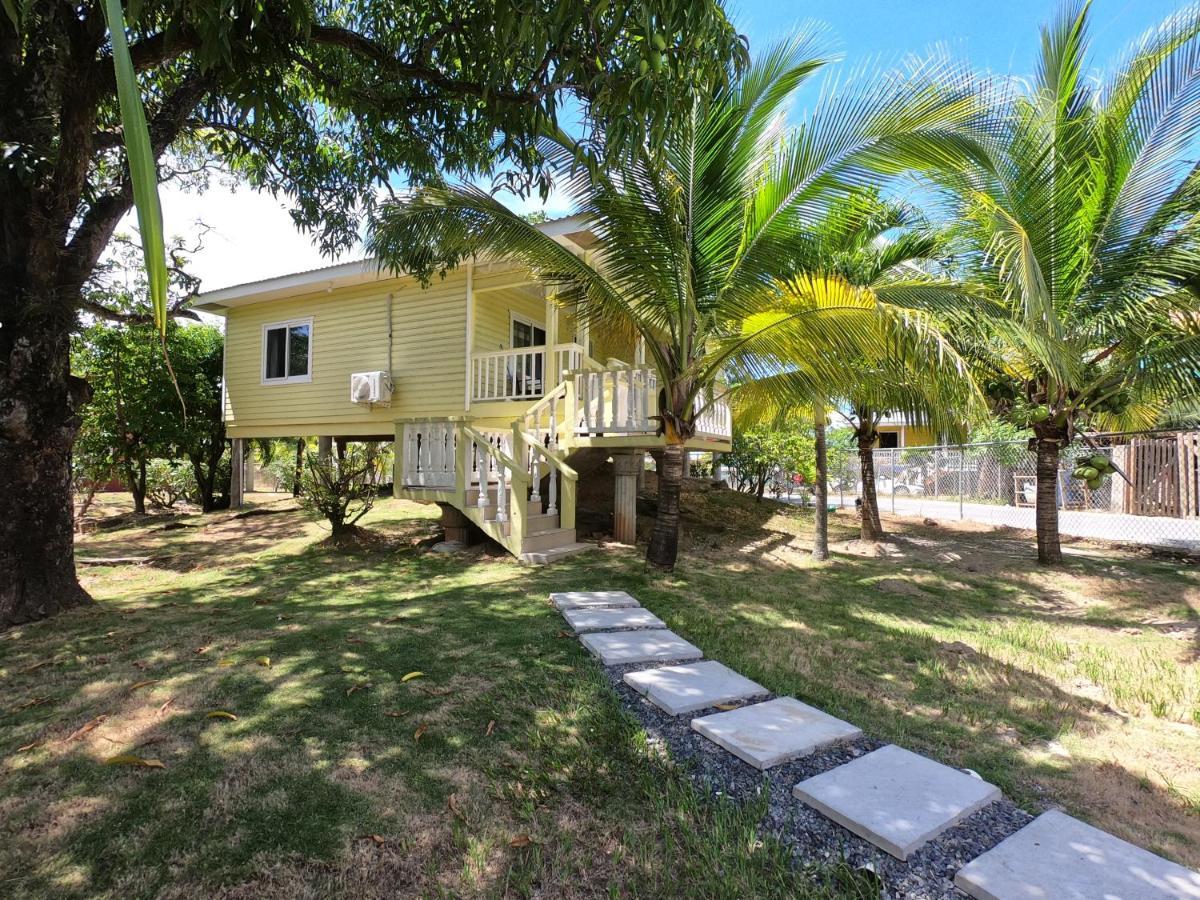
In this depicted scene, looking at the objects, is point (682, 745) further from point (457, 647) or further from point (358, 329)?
point (358, 329)

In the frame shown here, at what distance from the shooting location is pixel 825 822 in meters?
2.29

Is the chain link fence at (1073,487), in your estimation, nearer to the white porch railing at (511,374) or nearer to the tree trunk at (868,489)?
the tree trunk at (868,489)

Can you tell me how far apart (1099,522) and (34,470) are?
14.8 meters

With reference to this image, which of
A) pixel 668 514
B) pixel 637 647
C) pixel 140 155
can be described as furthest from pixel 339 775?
pixel 668 514

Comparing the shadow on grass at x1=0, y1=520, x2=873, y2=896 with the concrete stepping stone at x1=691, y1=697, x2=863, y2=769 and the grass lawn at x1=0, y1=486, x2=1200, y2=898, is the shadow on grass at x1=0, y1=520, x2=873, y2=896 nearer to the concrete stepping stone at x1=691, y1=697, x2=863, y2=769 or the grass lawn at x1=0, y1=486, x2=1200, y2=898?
the grass lawn at x1=0, y1=486, x2=1200, y2=898

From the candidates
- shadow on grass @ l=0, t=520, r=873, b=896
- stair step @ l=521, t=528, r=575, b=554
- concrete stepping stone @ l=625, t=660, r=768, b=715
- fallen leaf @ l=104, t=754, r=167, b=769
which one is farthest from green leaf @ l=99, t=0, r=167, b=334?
stair step @ l=521, t=528, r=575, b=554

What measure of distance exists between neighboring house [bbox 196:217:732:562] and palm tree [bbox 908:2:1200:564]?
160 inches

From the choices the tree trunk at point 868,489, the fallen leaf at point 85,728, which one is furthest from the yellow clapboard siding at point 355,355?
the fallen leaf at point 85,728

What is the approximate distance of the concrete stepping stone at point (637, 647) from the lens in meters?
3.95

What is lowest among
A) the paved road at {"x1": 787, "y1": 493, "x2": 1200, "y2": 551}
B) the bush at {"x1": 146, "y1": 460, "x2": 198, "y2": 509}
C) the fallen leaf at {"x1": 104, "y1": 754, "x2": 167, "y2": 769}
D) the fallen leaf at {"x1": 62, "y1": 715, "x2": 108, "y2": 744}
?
the paved road at {"x1": 787, "y1": 493, "x2": 1200, "y2": 551}

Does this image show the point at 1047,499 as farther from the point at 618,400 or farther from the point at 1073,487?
the point at 1073,487

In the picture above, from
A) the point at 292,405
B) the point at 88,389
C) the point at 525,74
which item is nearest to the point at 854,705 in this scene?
the point at 525,74

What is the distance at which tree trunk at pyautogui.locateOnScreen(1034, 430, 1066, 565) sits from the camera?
8320mm

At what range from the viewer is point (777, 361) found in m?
6.84
